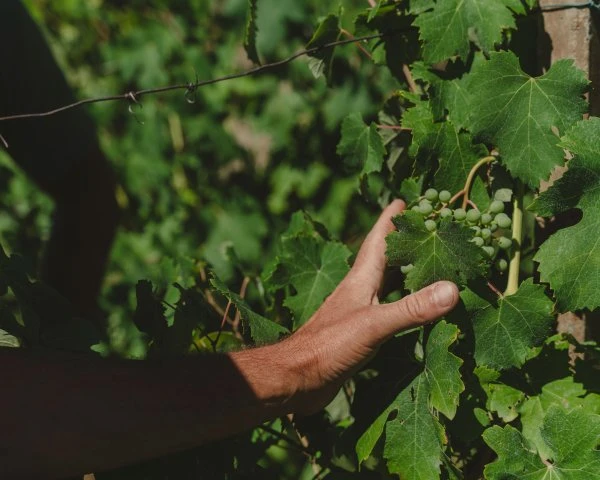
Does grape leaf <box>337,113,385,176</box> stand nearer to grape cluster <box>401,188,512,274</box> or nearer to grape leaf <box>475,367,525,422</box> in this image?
grape cluster <box>401,188,512,274</box>

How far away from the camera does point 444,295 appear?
1434 millimetres

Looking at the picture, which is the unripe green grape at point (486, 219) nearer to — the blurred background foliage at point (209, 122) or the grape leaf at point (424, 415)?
the grape leaf at point (424, 415)

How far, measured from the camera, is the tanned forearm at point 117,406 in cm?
131

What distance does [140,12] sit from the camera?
4742mm

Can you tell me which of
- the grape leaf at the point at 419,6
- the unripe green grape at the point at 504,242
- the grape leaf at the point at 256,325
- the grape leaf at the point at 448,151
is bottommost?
the grape leaf at the point at 256,325

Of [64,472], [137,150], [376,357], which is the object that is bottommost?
[137,150]

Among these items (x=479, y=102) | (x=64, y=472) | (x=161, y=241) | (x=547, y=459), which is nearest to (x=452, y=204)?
(x=479, y=102)

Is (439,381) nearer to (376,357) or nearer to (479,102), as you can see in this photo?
(376,357)

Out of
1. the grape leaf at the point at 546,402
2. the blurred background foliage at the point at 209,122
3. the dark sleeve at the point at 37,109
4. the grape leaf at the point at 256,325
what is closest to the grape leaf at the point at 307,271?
the grape leaf at the point at 256,325

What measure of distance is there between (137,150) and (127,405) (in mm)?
3536

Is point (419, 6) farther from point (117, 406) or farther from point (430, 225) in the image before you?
point (117, 406)

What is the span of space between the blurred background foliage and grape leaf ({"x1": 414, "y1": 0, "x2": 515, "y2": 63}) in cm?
264

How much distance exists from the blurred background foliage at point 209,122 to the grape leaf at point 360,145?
2.36 m

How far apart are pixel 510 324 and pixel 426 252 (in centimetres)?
21
